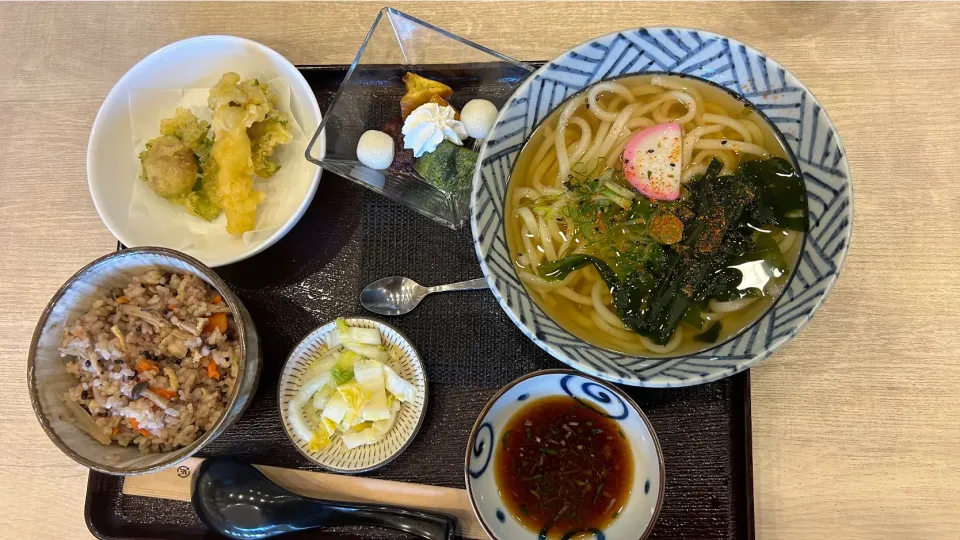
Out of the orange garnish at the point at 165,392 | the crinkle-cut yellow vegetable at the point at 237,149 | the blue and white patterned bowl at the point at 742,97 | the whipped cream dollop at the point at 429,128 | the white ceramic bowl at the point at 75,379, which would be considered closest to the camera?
the blue and white patterned bowl at the point at 742,97

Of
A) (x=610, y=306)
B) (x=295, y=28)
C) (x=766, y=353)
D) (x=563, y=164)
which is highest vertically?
(x=295, y=28)

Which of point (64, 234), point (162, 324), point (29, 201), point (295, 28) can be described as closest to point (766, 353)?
point (162, 324)

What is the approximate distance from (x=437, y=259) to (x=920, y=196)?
1592mm

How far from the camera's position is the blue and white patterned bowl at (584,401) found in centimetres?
157

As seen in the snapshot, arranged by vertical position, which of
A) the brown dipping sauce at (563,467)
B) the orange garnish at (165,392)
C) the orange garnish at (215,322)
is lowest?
the brown dipping sauce at (563,467)

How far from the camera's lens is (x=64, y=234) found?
2.08 metres

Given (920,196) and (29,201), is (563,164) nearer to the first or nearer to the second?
(920,196)

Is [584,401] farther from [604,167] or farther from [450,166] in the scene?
[450,166]

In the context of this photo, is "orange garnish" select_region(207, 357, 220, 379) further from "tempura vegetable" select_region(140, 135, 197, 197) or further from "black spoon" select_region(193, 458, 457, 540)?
"tempura vegetable" select_region(140, 135, 197, 197)

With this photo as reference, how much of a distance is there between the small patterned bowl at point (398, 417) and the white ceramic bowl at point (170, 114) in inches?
15.2

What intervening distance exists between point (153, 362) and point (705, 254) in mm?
1652

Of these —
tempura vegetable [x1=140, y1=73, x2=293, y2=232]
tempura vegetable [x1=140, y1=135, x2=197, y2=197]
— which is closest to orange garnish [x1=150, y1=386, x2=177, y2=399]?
tempura vegetable [x1=140, y1=73, x2=293, y2=232]

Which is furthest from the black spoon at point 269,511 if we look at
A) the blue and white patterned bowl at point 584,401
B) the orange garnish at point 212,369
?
the orange garnish at point 212,369

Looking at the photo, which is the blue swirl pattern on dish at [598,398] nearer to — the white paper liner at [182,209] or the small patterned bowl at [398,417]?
the small patterned bowl at [398,417]
